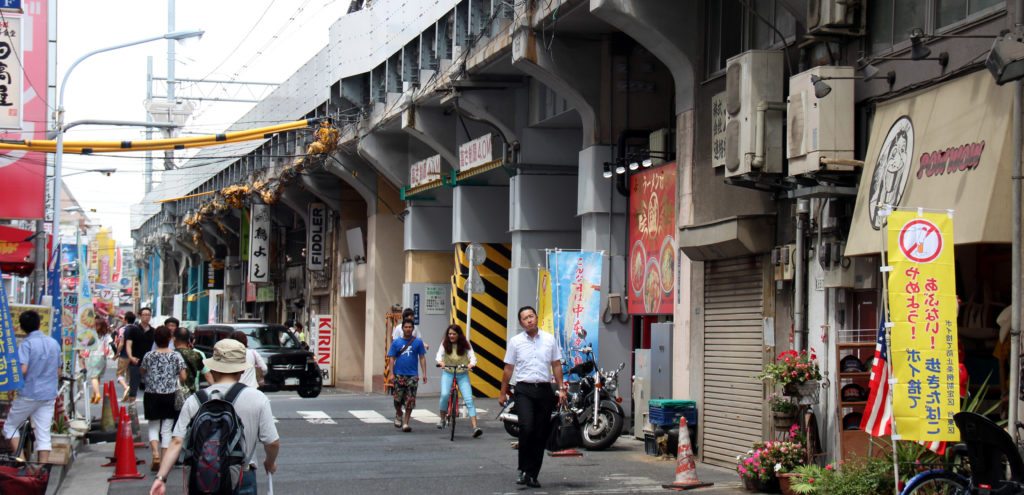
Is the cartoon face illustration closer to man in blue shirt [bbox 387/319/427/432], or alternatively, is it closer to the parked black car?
man in blue shirt [bbox 387/319/427/432]

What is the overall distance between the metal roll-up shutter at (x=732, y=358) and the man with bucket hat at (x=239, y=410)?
27.3ft

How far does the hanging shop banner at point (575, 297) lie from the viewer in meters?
19.9

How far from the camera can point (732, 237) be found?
605 inches

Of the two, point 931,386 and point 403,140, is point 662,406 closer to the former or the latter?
point 931,386

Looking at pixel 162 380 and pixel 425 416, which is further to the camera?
pixel 425 416

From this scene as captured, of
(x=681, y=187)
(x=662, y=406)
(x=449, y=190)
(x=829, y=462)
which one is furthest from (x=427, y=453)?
(x=449, y=190)

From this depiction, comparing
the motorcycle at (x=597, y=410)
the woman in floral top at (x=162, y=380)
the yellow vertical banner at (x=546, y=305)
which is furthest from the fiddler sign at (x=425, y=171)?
the woman in floral top at (x=162, y=380)

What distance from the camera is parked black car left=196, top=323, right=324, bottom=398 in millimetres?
32938

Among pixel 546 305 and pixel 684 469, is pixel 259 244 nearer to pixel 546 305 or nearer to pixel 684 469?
pixel 546 305

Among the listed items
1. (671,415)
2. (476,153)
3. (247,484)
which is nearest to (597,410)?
(671,415)

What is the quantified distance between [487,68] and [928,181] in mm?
13306

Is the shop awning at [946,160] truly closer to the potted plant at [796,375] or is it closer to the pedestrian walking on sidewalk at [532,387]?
the potted plant at [796,375]

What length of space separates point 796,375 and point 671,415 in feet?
12.3

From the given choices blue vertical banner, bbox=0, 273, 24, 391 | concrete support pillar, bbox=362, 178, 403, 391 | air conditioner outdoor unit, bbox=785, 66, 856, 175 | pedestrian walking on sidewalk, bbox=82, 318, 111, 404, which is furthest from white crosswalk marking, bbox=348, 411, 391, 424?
air conditioner outdoor unit, bbox=785, 66, 856, 175
